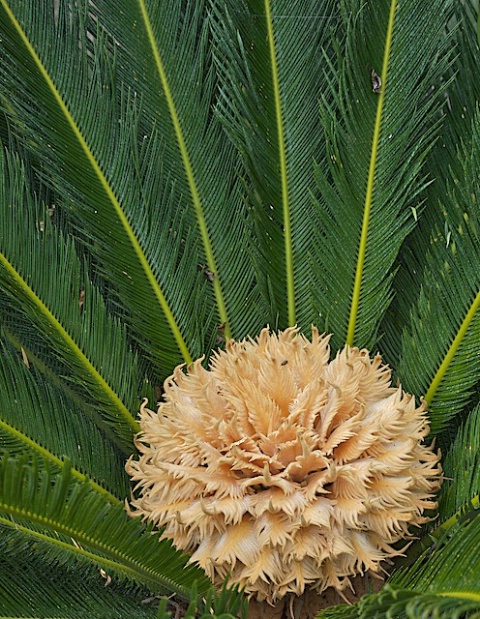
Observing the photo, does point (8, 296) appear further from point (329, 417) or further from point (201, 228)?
point (329, 417)

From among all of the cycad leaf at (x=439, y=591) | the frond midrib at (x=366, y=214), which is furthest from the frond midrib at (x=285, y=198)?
the cycad leaf at (x=439, y=591)

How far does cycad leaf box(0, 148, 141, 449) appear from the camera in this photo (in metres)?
1.81

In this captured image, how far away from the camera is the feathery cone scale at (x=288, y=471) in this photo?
1.46 meters

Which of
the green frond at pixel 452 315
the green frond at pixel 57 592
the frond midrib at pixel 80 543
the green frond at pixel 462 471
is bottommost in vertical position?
the green frond at pixel 57 592

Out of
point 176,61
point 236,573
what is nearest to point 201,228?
point 176,61

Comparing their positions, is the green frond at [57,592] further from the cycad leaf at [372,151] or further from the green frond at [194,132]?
the cycad leaf at [372,151]

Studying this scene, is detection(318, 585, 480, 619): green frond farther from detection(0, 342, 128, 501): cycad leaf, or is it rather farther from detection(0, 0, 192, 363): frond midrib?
detection(0, 0, 192, 363): frond midrib

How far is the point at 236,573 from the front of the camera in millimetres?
1485

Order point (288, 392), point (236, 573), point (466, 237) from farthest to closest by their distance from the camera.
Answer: point (466, 237)
point (288, 392)
point (236, 573)

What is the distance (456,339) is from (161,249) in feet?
2.42

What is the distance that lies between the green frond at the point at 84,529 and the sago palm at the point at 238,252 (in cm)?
9

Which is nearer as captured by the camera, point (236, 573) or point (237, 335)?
point (236, 573)

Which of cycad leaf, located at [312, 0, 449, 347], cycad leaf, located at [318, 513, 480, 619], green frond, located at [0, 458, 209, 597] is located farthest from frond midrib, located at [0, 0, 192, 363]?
cycad leaf, located at [318, 513, 480, 619]

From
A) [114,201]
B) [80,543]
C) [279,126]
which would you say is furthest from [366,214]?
[80,543]
